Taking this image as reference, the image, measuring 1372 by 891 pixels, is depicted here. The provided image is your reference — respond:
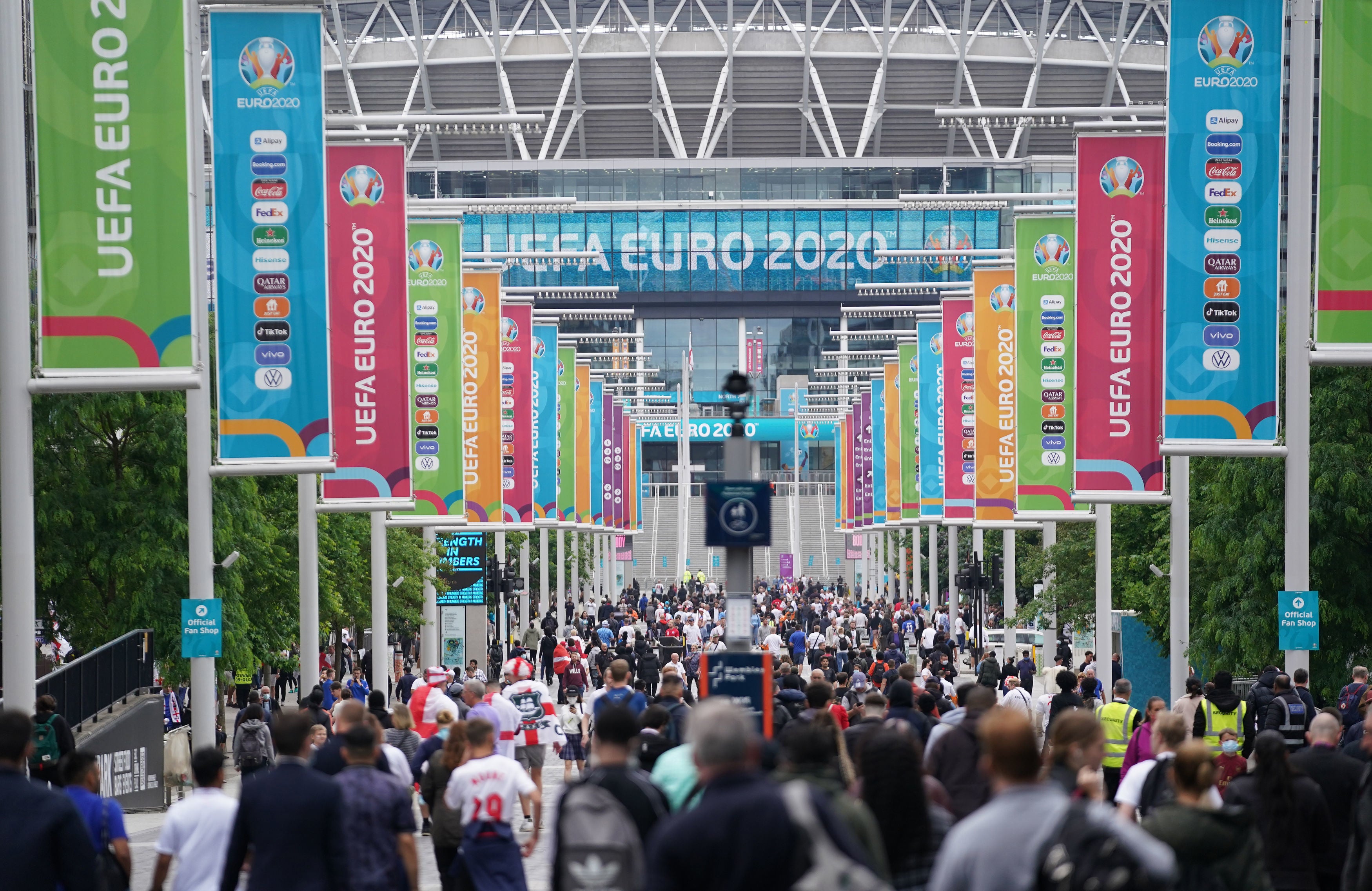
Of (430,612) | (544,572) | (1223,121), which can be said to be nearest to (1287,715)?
(1223,121)

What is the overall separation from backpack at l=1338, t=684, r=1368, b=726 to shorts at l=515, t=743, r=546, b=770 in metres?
8.18

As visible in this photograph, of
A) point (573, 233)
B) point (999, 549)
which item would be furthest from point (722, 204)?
point (999, 549)

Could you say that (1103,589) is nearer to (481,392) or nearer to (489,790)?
(481,392)

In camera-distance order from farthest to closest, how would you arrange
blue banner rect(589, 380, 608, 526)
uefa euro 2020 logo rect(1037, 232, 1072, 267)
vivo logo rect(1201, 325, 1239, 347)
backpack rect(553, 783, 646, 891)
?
blue banner rect(589, 380, 608, 526)
uefa euro 2020 logo rect(1037, 232, 1072, 267)
vivo logo rect(1201, 325, 1239, 347)
backpack rect(553, 783, 646, 891)

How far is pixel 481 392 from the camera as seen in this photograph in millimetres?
31172

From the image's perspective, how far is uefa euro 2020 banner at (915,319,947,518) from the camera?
130 feet

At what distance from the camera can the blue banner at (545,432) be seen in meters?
43.1

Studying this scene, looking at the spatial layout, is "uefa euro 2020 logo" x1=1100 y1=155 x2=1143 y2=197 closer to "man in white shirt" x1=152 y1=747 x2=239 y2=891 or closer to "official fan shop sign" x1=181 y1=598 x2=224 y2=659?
"official fan shop sign" x1=181 y1=598 x2=224 y2=659

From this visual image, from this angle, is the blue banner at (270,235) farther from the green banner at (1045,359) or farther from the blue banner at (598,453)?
the blue banner at (598,453)

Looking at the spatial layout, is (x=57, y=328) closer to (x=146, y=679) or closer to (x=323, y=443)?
(x=323, y=443)

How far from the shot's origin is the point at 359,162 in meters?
22.8

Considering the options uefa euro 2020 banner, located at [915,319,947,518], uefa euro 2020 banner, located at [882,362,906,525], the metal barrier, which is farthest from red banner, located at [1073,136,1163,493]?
uefa euro 2020 banner, located at [882,362,906,525]

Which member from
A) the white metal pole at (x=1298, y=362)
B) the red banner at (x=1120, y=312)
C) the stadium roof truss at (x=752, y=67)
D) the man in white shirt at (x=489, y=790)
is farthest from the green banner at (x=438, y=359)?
the stadium roof truss at (x=752, y=67)

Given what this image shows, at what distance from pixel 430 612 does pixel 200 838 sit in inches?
960
